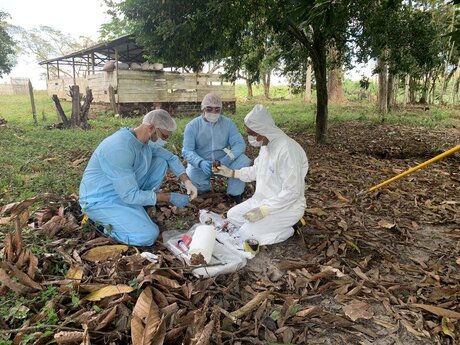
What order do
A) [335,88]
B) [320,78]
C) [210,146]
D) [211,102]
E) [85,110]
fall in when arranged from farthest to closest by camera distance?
[335,88], [85,110], [320,78], [210,146], [211,102]

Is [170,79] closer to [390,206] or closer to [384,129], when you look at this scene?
[384,129]

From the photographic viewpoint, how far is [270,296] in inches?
105

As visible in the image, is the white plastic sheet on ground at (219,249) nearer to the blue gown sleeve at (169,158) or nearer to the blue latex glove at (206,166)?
the blue gown sleeve at (169,158)

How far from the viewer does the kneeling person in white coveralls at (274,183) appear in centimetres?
331

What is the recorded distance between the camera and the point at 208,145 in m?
4.84

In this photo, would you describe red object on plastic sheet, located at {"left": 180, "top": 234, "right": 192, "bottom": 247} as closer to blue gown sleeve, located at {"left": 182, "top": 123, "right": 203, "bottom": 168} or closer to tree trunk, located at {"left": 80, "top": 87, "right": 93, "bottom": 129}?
blue gown sleeve, located at {"left": 182, "top": 123, "right": 203, "bottom": 168}

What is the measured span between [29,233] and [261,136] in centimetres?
233

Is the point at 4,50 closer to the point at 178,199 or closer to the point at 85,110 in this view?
the point at 85,110

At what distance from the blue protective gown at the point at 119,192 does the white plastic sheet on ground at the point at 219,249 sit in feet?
0.75

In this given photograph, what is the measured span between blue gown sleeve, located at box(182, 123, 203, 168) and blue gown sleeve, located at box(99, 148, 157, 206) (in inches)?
53.7

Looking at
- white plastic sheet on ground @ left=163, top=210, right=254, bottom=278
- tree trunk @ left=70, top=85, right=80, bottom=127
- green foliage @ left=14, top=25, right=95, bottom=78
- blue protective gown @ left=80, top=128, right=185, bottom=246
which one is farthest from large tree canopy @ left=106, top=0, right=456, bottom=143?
green foliage @ left=14, top=25, right=95, bottom=78

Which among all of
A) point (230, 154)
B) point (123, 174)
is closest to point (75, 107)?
point (230, 154)

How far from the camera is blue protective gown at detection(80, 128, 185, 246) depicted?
3.25 meters

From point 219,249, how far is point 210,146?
192 cm
